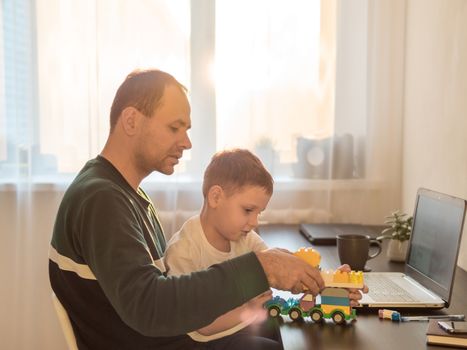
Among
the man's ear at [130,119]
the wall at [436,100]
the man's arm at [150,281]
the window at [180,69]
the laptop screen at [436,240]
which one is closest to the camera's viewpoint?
the man's arm at [150,281]

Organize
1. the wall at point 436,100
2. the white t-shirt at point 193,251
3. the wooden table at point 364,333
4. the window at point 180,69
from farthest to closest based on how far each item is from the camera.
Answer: the window at point 180,69 < the wall at point 436,100 < the white t-shirt at point 193,251 < the wooden table at point 364,333

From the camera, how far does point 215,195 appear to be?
1583mm

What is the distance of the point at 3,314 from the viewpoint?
289 cm

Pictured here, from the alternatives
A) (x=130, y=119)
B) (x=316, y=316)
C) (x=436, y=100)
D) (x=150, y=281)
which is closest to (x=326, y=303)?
(x=316, y=316)

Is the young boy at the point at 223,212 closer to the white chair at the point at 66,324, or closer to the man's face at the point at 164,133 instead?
the man's face at the point at 164,133

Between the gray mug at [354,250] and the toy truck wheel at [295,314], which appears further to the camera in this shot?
the gray mug at [354,250]

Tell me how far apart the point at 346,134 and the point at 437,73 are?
23.8 inches

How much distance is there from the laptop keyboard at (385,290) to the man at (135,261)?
16cm

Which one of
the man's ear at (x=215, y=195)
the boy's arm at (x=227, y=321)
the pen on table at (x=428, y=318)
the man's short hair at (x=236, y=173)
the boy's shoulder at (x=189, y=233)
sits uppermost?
the man's short hair at (x=236, y=173)

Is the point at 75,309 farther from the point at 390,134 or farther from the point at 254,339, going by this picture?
the point at 390,134

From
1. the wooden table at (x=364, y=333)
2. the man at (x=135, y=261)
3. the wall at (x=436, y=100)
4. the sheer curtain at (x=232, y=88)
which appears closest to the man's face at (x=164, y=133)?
the man at (x=135, y=261)

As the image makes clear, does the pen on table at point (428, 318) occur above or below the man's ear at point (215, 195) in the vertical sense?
below

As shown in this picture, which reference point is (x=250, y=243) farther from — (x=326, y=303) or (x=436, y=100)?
(x=436, y=100)

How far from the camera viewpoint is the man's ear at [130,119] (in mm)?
1291
